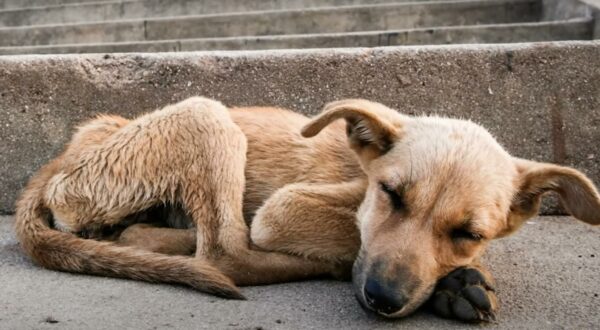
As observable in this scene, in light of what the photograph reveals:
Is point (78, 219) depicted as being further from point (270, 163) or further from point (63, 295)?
point (270, 163)

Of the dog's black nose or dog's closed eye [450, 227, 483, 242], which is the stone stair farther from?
the dog's black nose

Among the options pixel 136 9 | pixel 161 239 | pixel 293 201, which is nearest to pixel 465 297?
pixel 293 201

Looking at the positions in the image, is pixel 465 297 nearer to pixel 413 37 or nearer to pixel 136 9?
pixel 413 37

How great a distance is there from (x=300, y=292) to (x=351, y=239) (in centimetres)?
46

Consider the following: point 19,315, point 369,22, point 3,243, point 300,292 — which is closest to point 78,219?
point 3,243

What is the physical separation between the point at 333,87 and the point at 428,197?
7.29 feet

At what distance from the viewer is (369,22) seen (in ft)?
31.6

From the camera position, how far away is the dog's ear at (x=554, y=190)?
149 inches

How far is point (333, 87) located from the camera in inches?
223

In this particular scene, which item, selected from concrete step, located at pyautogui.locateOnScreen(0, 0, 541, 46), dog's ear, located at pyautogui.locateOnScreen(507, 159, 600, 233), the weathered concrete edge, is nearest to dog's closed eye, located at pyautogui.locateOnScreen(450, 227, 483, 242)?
dog's ear, located at pyautogui.locateOnScreen(507, 159, 600, 233)

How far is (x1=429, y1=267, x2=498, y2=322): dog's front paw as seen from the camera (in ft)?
11.7

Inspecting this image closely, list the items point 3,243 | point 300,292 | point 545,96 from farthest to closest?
point 545,96
point 3,243
point 300,292

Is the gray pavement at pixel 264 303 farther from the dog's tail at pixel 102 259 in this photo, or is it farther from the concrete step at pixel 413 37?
the concrete step at pixel 413 37

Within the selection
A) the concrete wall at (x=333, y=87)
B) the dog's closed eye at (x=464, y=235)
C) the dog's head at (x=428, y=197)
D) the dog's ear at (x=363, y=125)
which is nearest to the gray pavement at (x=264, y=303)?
the dog's head at (x=428, y=197)
